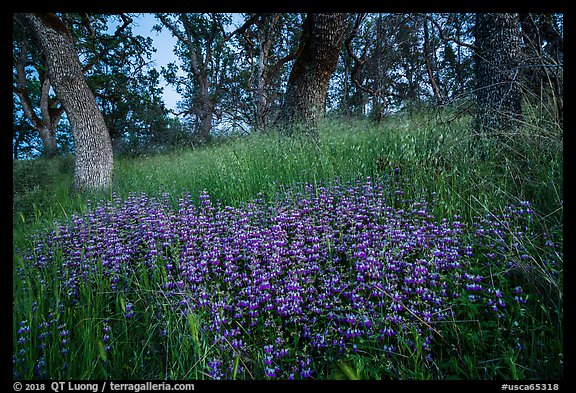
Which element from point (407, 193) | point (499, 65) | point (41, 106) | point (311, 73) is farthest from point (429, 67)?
point (41, 106)

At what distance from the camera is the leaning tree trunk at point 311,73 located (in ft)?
20.3

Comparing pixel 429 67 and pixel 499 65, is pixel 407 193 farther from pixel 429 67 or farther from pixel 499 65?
pixel 429 67

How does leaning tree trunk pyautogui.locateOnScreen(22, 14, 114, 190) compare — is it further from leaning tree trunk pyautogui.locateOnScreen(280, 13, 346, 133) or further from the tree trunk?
the tree trunk

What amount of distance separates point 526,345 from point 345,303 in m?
1.00

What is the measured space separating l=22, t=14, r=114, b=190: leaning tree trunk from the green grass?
51 centimetres

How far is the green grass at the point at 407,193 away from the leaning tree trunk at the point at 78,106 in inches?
19.9

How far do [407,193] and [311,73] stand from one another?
15.2ft

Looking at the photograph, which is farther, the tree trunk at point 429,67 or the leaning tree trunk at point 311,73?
the leaning tree trunk at point 311,73

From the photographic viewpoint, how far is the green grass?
4.67 ft

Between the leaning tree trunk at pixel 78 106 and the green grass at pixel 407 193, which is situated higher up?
the leaning tree trunk at pixel 78 106

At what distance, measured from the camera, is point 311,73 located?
6.49m

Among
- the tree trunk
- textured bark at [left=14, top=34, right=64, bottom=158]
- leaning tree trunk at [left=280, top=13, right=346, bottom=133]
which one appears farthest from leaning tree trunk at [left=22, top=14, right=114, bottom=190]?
textured bark at [left=14, top=34, right=64, bottom=158]

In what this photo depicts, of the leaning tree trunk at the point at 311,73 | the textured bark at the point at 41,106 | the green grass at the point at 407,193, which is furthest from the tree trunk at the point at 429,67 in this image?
the textured bark at the point at 41,106

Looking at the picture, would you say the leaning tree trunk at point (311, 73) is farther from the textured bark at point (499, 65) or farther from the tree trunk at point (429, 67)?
the textured bark at point (499, 65)
